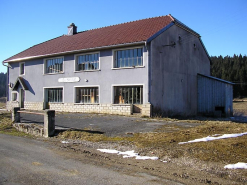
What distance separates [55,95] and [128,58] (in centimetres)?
903

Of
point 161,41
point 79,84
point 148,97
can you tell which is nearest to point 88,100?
point 79,84

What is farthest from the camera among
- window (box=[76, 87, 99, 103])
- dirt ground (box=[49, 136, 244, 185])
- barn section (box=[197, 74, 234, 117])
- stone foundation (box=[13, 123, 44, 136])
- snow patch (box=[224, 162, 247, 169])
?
barn section (box=[197, 74, 234, 117])

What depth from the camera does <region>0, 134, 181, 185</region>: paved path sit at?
4.98m

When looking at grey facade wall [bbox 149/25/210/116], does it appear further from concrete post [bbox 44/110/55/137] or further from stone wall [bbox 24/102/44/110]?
stone wall [bbox 24/102/44/110]

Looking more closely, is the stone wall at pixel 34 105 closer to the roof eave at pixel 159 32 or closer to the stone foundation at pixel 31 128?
the stone foundation at pixel 31 128

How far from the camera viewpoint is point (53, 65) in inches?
944

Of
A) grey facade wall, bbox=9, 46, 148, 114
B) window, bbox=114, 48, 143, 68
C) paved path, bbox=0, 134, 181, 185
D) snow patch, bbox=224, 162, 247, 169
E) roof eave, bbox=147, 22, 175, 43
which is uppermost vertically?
roof eave, bbox=147, 22, 175, 43

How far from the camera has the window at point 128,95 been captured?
59.7 feet

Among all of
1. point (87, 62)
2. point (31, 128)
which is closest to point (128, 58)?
point (87, 62)

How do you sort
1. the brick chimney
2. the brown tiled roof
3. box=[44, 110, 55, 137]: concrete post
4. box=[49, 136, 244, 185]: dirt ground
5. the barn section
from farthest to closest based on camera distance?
1. the brick chimney
2. the barn section
3. the brown tiled roof
4. box=[44, 110, 55, 137]: concrete post
5. box=[49, 136, 244, 185]: dirt ground

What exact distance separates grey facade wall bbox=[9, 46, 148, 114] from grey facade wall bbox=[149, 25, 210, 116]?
99 centimetres

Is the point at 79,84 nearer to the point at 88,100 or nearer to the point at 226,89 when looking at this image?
the point at 88,100

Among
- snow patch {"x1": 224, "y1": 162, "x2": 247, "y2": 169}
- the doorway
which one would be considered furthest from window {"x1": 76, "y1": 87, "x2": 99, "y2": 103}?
snow patch {"x1": 224, "y1": 162, "x2": 247, "y2": 169}

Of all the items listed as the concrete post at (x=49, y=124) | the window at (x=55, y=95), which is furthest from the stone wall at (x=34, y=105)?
the concrete post at (x=49, y=124)
